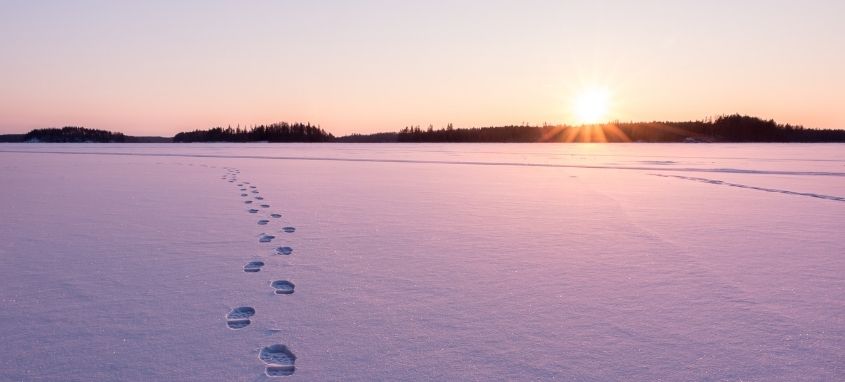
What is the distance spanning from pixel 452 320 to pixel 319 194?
Answer: 5.81 m

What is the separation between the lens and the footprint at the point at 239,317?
233cm

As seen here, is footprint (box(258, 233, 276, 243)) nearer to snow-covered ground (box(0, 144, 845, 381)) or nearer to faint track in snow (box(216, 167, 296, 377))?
snow-covered ground (box(0, 144, 845, 381))

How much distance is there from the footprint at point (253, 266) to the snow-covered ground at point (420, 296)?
26mm

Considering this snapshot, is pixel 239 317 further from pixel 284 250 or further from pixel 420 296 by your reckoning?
pixel 284 250

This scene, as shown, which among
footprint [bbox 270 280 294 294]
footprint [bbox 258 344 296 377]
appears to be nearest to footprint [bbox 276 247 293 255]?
footprint [bbox 270 280 294 294]

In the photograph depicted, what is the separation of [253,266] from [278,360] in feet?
4.94

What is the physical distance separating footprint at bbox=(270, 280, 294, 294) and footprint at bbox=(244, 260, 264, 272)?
0.35 meters

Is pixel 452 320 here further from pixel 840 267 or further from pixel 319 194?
pixel 319 194

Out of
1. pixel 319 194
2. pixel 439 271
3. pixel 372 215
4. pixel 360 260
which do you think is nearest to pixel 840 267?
pixel 439 271

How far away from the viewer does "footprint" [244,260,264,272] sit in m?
3.30

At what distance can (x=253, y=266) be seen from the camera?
11.1ft

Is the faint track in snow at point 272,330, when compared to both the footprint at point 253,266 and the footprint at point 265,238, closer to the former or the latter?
the footprint at point 253,266

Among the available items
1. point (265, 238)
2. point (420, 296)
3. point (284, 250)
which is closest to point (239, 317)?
point (420, 296)

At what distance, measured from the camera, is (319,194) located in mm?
7941
